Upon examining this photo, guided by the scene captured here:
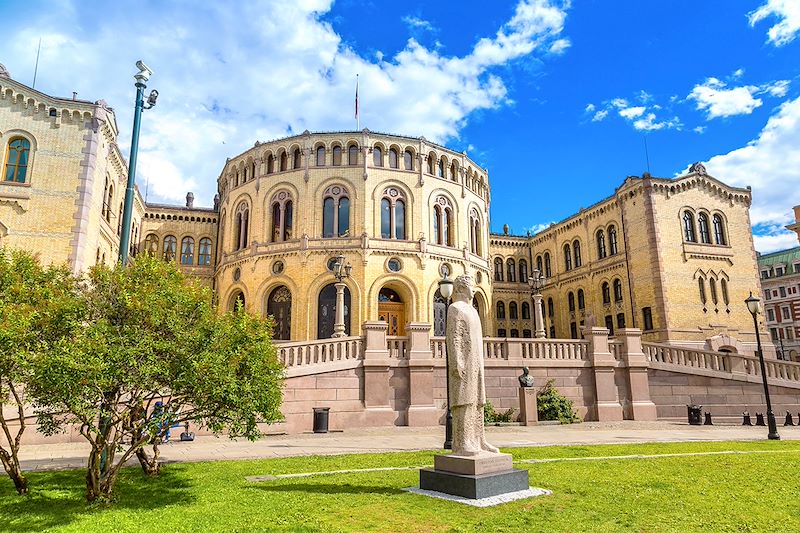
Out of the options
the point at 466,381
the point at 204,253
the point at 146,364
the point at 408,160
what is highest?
the point at 408,160

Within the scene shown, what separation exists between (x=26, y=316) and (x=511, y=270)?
48.2 m

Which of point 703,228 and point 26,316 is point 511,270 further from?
point 26,316

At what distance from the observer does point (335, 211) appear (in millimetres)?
35062

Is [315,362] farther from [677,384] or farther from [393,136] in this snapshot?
[393,136]

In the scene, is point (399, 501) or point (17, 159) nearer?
point (399, 501)

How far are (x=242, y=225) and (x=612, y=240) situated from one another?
2879cm

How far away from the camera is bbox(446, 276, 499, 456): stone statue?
841 centimetres

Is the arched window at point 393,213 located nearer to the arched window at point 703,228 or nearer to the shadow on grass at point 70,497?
the arched window at point 703,228

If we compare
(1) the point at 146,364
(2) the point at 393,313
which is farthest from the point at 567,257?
(1) the point at 146,364

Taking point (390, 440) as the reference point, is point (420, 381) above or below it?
above

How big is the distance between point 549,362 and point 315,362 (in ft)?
32.1

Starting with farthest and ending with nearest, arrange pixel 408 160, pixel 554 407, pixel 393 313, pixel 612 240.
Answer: pixel 612 240, pixel 408 160, pixel 393 313, pixel 554 407

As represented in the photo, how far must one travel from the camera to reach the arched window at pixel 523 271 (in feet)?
172

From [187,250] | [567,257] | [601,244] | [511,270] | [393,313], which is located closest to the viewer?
[393,313]
